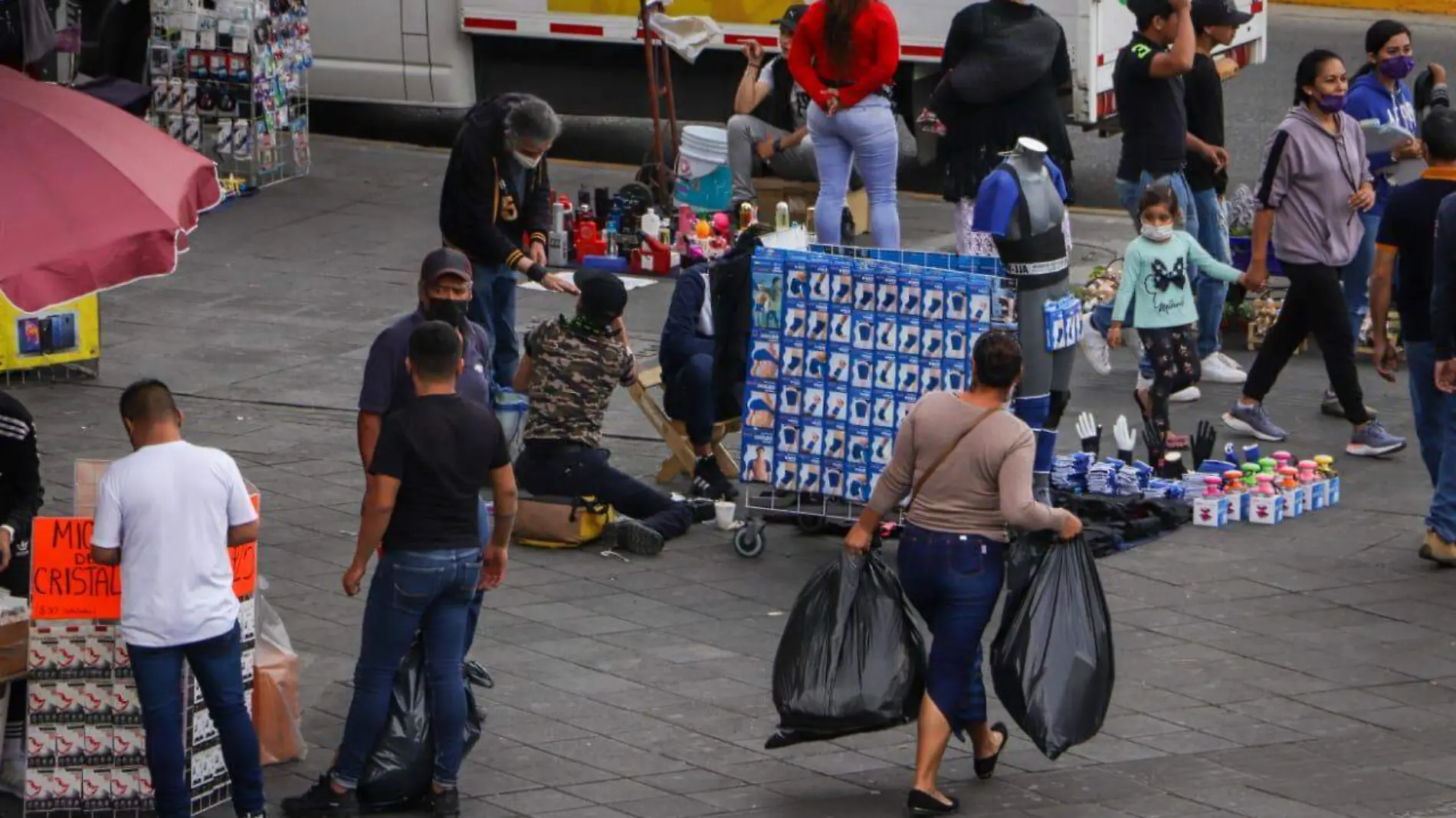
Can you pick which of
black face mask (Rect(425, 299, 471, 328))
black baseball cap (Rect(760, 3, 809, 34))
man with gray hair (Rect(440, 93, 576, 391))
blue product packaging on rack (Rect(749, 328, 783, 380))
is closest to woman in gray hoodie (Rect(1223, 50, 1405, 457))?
blue product packaging on rack (Rect(749, 328, 783, 380))

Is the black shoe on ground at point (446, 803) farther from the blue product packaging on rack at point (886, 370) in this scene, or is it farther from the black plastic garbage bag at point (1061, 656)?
the blue product packaging on rack at point (886, 370)

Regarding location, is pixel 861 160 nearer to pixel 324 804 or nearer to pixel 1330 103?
pixel 1330 103

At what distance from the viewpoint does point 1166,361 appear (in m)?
11.2

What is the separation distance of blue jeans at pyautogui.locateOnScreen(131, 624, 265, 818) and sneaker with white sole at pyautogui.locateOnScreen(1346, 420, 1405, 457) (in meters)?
6.35

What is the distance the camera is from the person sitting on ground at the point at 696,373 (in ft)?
35.0

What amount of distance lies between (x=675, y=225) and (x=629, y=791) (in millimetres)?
8482

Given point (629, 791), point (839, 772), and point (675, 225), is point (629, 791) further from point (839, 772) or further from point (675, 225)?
point (675, 225)

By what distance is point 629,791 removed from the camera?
751cm

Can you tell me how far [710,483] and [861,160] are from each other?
2.68 m

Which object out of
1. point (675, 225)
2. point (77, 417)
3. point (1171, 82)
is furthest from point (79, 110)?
point (675, 225)

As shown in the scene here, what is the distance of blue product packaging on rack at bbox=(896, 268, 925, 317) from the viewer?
942 cm

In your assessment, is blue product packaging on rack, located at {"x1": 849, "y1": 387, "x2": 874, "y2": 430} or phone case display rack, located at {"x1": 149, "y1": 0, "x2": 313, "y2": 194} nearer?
blue product packaging on rack, located at {"x1": 849, "y1": 387, "x2": 874, "y2": 430}

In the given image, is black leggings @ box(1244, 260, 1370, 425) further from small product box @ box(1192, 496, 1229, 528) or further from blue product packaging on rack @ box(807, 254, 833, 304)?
blue product packaging on rack @ box(807, 254, 833, 304)

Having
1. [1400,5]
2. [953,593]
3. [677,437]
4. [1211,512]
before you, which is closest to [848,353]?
Answer: [677,437]
